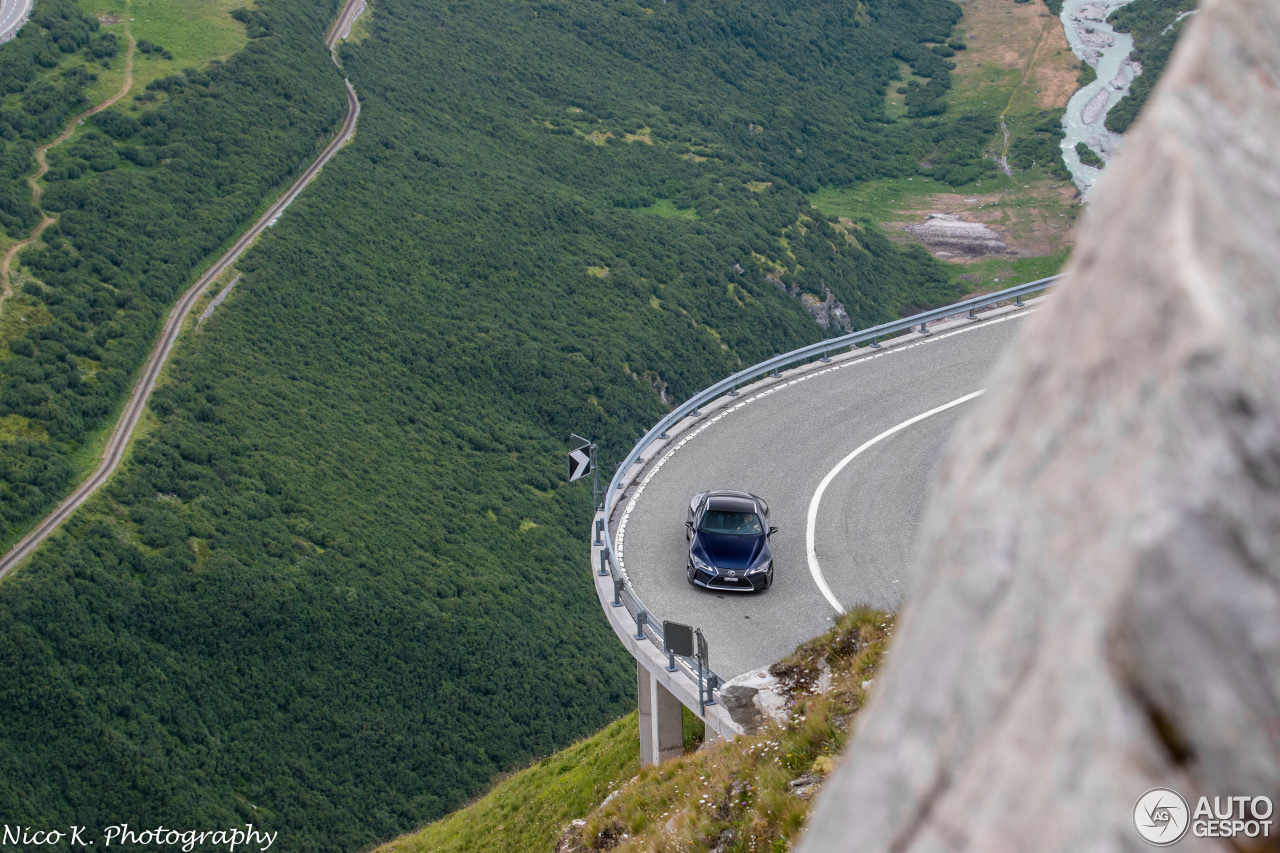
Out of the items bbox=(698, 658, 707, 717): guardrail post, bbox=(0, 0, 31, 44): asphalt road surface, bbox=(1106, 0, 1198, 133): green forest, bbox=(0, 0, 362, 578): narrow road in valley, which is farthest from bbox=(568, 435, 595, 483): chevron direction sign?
bbox=(1106, 0, 1198, 133): green forest

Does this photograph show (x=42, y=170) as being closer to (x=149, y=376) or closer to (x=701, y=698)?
(x=149, y=376)

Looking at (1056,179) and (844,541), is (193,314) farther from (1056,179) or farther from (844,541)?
(1056,179)

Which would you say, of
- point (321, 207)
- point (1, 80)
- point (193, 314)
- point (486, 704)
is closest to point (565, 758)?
point (486, 704)

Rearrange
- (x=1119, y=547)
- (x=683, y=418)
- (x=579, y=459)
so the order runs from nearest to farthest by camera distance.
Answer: (x=1119, y=547) < (x=579, y=459) < (x=683, y=418)

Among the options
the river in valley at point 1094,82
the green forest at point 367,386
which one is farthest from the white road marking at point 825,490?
the river in valley at point 1094,82

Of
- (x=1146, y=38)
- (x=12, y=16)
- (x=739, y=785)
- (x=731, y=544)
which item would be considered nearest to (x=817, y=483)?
(x=731, y=544)

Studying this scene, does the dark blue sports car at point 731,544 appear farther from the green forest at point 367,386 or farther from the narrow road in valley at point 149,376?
the narrow road in valley at point 149,376
